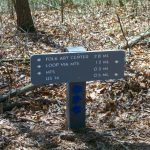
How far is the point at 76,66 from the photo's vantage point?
4.65 metres

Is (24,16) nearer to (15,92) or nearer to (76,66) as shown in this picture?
(15,92)

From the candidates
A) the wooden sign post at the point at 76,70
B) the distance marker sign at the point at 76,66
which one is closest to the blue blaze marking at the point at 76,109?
the wooden sign post at the point at 76,70

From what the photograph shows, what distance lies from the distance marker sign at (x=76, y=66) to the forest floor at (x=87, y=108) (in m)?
0.69

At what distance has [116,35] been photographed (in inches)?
372

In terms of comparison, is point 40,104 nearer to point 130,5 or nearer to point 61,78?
point 61,78

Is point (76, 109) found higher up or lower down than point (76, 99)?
lower down

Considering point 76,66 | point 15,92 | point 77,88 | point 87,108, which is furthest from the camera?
point 15,92

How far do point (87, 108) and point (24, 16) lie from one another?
5.23 meters

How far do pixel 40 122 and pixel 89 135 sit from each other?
724 millimetres

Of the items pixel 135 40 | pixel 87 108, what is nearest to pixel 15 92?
pixel 87 108

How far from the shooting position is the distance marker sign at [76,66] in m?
4.52

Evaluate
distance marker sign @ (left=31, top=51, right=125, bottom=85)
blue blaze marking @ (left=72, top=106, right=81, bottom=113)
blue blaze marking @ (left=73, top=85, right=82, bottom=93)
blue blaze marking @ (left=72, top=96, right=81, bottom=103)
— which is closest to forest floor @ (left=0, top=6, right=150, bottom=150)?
blue blaze marking @ (left=72, top=106, right=81, bottom=113)

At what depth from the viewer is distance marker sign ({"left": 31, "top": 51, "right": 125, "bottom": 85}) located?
14.8 ft

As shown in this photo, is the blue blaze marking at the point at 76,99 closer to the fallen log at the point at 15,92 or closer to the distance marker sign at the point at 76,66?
the distance marker sign at the point at 76,66
